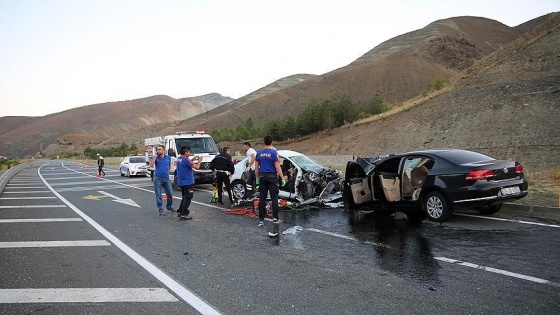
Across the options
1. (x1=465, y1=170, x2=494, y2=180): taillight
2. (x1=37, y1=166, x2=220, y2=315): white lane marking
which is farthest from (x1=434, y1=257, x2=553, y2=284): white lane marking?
(x1=37, y1=166, x2=220, y2=315): white lane marking

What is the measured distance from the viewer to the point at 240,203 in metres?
12.5

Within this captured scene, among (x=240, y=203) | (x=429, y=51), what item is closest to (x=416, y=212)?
(x=240, y=203)

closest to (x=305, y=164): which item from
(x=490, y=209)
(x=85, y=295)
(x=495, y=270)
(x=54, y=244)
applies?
(x=490, y=209)

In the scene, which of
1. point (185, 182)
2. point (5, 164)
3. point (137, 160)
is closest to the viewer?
point (185, 182)

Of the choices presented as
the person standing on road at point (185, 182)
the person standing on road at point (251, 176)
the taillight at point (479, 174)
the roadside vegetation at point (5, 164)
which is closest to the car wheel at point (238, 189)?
the person standing on road at point (251, 176)

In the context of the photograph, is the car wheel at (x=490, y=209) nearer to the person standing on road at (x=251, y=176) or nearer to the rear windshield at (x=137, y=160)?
the person standing on road at (x=251, y=176)

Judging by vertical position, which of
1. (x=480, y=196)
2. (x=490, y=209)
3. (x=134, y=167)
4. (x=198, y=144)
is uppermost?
(x=198, y=144)

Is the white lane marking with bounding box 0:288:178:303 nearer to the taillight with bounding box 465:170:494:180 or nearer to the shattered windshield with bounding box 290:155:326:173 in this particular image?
the taillight with bounding box 465:170:494:180

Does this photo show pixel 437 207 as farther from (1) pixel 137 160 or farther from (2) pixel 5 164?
(2) pixel 5 164

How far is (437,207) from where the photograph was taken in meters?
8.74

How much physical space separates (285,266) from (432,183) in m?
4.16

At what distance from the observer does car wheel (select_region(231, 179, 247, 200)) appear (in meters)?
13.5

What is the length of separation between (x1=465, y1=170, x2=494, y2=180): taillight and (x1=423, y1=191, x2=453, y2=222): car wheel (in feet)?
2.18

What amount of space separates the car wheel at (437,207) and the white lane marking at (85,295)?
583cm
